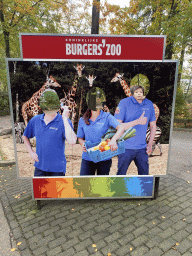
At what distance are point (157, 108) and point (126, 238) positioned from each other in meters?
2.53

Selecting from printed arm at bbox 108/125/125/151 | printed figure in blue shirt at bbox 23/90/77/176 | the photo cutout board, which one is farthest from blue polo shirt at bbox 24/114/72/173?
printed arm at bbox 108/125/125/151

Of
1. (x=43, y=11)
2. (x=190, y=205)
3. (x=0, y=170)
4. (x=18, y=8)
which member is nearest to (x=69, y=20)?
(x=43, y=11)

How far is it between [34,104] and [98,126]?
A: 1.32 metres

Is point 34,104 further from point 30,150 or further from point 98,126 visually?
point 98,126

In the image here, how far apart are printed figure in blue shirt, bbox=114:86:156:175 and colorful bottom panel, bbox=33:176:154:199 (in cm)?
49

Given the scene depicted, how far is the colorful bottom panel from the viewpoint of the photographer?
155 inches

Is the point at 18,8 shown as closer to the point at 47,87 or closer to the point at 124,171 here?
the point at 47,87

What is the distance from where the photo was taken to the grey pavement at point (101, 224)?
3.04 m

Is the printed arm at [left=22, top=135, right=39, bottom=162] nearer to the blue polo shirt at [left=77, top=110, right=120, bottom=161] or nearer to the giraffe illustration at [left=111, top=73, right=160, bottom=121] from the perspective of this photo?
the blue polo shirt at [left=77, top=110, right=120, bottom=161]

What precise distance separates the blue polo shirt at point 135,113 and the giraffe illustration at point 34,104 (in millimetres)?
1322

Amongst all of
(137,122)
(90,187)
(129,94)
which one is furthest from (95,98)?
(90,187)

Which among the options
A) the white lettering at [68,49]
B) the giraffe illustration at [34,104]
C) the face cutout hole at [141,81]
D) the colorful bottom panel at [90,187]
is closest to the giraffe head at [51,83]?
the giraffe illustration at [34,104]

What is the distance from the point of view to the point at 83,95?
3.45m

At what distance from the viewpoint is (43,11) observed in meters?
13.1
